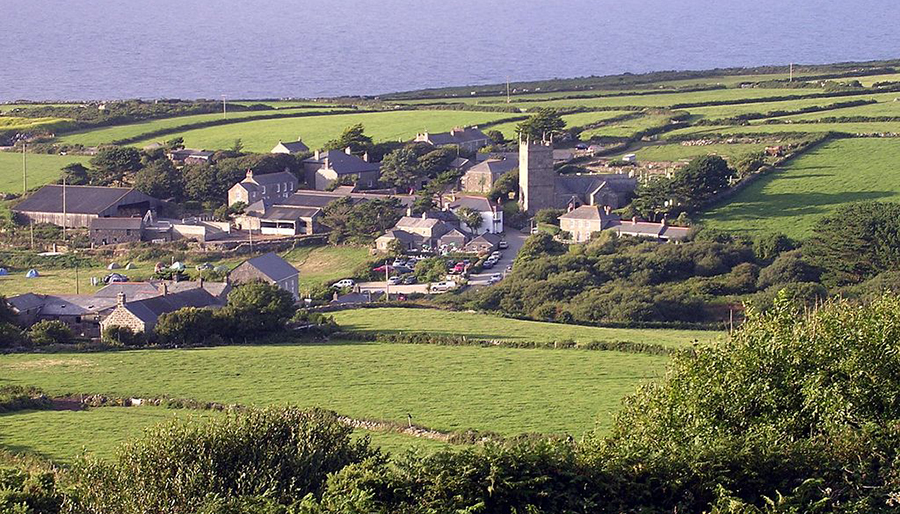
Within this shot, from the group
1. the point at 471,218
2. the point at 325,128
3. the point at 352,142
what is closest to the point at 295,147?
the point at 352,142

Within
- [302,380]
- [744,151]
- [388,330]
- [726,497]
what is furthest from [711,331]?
[744,151]

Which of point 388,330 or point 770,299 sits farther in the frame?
point 770,299

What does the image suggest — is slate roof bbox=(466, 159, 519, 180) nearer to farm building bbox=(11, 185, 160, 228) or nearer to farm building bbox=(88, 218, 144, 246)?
farm building bbox=(11, 185, 160, 228)

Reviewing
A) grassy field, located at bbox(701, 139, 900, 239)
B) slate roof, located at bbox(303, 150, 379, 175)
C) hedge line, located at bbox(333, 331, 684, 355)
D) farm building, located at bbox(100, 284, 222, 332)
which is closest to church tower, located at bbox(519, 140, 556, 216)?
grassy field, located at bbox(701, 139, 900, 239)

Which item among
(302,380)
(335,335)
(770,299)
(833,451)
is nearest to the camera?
(833,451)

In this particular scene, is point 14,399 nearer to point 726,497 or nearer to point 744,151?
point 726,497

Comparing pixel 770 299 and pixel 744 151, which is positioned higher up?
pixel 744 151
